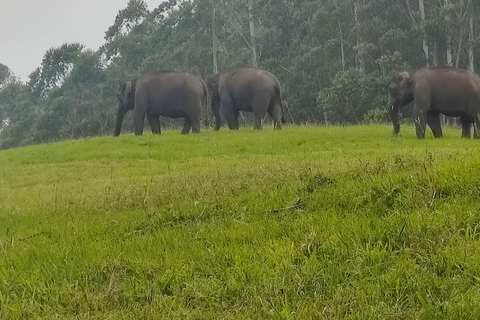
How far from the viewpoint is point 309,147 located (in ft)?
44.8

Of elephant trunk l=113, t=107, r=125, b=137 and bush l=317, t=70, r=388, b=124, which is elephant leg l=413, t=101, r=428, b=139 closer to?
elephant trunk l=113, t=107, r=125, b=137

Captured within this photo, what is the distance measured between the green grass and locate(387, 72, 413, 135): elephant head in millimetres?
10020

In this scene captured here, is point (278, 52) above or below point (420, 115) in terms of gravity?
above

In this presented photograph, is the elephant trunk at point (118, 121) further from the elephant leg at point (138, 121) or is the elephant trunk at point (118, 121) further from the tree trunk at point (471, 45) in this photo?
the tree trunk at point (471, 45)

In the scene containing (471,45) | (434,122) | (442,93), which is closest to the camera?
(442,93)

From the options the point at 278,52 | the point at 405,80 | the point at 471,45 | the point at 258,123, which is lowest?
the point at 258,123

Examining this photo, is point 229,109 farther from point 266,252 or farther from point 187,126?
point 266,252

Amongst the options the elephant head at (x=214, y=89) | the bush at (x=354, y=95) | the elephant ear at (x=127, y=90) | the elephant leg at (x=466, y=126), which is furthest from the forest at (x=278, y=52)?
the elephant leg at (x=466, y=126)

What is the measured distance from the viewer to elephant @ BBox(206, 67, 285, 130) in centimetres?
2112

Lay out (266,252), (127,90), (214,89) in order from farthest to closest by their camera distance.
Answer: (214,89) → (127,90) → (266,252)

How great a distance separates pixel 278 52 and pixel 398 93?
2535 centimetres

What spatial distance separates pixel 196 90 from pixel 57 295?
59.7ft

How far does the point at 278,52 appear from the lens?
40.2 m

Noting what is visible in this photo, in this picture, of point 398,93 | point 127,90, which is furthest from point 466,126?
point 127,90
